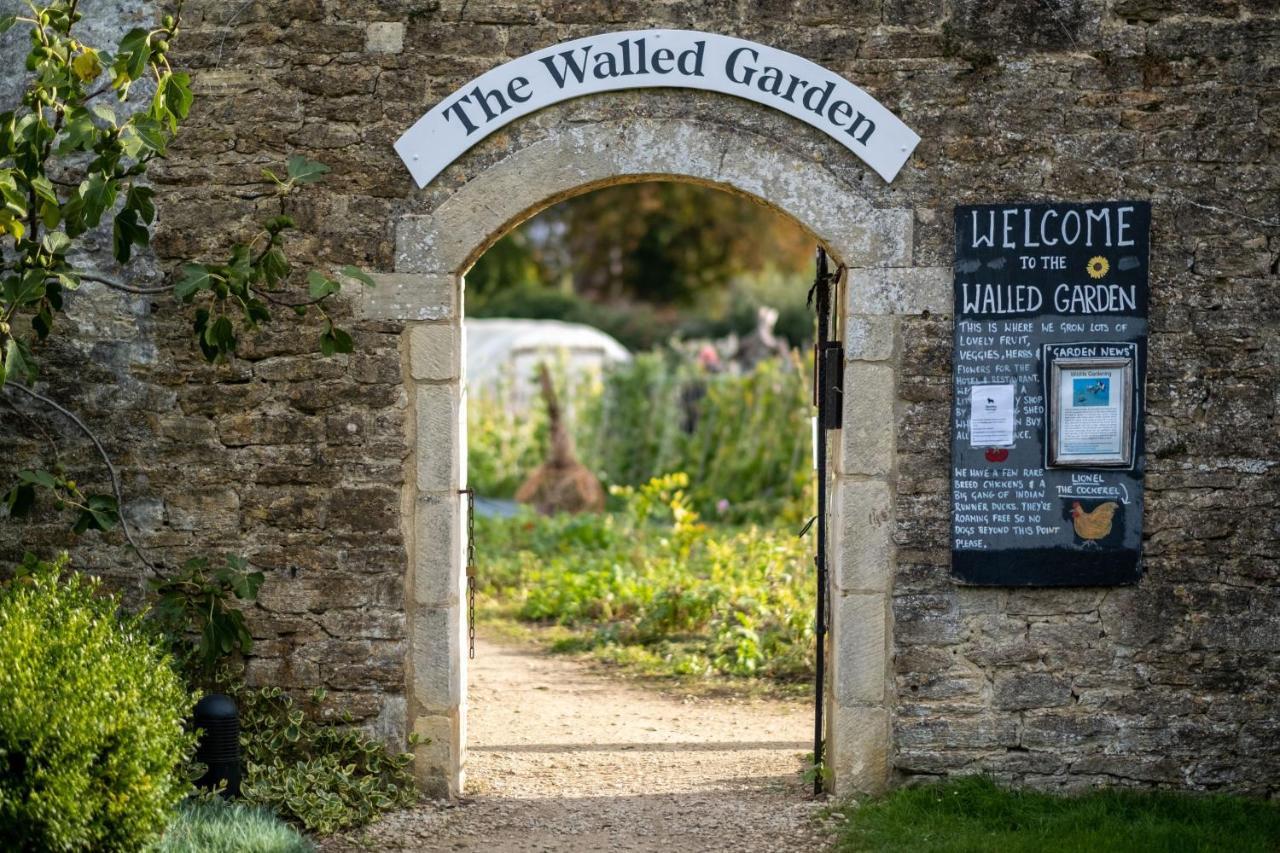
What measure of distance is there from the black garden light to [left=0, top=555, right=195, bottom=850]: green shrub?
1.27 ft

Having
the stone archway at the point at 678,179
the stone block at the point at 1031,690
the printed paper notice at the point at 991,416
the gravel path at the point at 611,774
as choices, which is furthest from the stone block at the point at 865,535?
the gravel path at the point at 611,774

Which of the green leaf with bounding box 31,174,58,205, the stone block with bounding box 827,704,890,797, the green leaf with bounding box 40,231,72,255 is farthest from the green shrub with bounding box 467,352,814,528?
the green leaf with bounding box 31,174,58,205

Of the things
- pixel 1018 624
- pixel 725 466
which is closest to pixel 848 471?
pixel 1018 624

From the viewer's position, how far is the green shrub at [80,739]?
13.2ft

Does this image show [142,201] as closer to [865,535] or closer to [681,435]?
[865,535]

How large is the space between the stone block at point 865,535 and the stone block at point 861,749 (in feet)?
1.58

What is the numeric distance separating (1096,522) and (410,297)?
2.66 m

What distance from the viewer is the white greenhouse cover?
47.1 ft

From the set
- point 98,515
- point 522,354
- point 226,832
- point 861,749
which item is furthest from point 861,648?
point 522,354

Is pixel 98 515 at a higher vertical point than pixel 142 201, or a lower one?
lower

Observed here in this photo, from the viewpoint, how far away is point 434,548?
5.24m

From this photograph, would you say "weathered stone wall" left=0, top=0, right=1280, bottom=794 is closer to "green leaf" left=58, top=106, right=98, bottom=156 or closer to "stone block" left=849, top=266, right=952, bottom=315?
"stone block" left=849, top=266, right=952, bottom=315

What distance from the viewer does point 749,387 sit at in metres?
12.3

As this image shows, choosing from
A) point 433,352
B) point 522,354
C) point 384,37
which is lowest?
point 433,352
